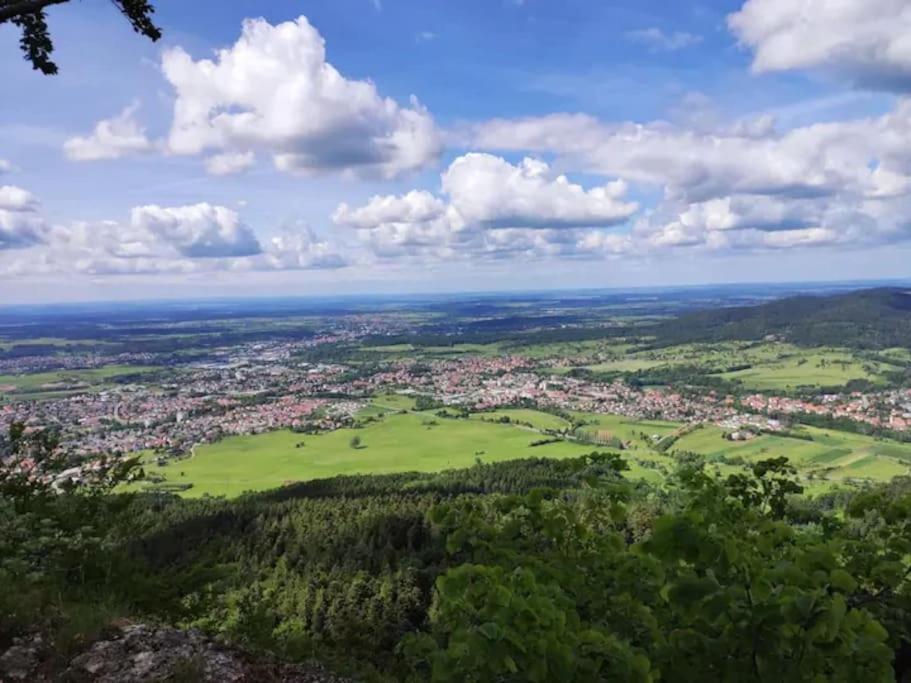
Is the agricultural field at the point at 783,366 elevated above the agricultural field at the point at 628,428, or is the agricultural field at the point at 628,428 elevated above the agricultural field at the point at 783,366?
the agricultural field at the point at 783,366

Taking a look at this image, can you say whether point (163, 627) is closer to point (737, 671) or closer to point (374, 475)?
point (737, 671)

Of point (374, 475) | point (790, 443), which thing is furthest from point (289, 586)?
point (790, 443)

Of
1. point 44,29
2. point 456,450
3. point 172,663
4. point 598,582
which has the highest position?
point 44,29

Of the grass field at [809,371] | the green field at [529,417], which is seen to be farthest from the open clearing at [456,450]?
the grass field at [809,371]

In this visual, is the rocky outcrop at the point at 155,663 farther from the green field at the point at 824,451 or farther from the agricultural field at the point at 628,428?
the agricultural field at the point at 628,428

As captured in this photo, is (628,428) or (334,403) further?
(334,403)

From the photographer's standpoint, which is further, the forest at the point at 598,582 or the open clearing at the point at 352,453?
the open clearing at the point at 352,453

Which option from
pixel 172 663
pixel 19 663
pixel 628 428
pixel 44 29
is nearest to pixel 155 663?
pixel 172 663

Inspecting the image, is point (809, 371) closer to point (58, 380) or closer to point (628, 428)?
point (628, 428)
